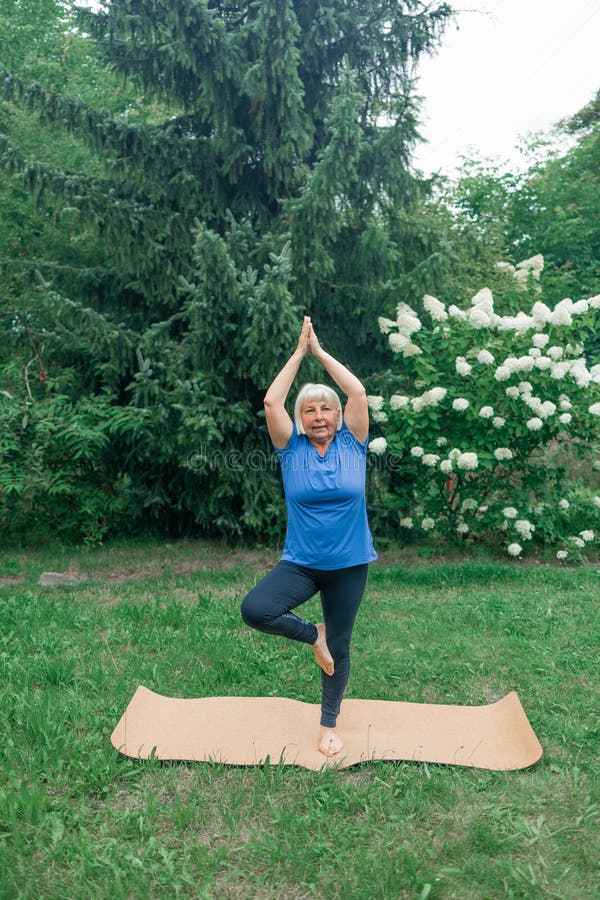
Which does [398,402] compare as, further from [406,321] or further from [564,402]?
[564,402]

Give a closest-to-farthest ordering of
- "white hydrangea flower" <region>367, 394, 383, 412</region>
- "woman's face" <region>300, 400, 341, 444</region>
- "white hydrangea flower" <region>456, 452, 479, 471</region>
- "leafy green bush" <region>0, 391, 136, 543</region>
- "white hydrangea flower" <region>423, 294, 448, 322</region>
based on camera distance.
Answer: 1. "woman's face" <region>300, 400, 341, 444</region>
2. "white hydrangea flower" <region>456, 452, 479, 471</region>
3. "white hydrangea flower" <region>423, 294, 448, 322</region>
4. "white hydrangea flower" <region>367, 394, 383, 412</region>
5. "leafy green bush" <region>0, 391, 136, 543</region>

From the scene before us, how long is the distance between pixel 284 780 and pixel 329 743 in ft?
1.08

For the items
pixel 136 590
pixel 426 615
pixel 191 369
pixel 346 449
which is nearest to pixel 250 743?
pixel 346 449

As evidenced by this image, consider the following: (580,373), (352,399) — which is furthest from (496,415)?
(352,399)

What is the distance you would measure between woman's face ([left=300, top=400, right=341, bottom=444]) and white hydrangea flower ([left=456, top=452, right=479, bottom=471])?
11.5 ft

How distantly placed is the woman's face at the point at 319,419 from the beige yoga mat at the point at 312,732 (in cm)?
151

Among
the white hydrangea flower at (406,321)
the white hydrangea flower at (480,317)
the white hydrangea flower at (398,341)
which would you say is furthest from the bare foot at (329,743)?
the white hydrangea flower at (480,317)

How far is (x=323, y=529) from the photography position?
11.4 ft

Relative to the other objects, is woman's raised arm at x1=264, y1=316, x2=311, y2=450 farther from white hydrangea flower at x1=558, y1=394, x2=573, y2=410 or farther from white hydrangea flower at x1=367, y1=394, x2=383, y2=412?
white hydrangea flower at x1=558, y1=394, x2=573, y2=410

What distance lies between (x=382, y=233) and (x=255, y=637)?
4.34 m

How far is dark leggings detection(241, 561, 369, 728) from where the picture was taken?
3.47 meters

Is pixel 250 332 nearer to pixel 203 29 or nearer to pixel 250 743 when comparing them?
pixel 203 29

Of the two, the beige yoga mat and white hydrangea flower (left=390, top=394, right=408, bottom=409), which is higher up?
white hydrangea flower (left=390, top=394, right=408, bottom=409)

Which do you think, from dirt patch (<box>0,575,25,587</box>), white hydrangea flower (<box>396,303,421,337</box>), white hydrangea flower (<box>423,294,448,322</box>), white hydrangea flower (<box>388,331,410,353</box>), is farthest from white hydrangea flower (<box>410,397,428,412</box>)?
dirt patch (<box>0,575,25,587</box>)
